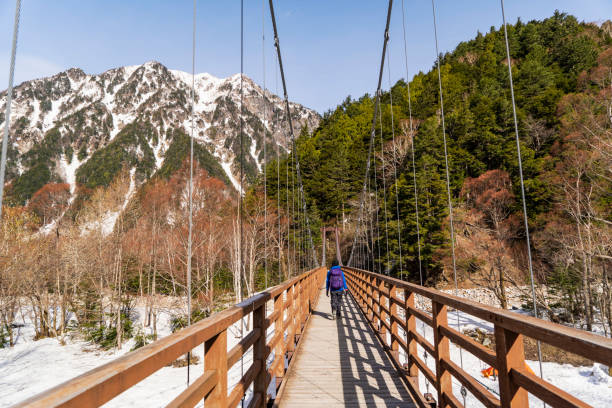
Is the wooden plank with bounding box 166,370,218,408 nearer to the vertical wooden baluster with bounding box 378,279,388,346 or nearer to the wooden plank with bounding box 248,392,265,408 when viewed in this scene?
the wooden plank with bounding box 248,392,265,408

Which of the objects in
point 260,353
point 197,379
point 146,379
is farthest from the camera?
point 146,379

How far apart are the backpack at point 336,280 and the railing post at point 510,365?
4.86 m

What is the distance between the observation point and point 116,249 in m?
15.0

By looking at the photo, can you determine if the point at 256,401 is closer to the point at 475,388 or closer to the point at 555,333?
the point at 475,388

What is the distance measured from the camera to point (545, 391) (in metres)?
0.97

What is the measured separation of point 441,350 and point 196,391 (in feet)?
5.15

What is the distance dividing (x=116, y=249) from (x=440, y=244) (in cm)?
1716

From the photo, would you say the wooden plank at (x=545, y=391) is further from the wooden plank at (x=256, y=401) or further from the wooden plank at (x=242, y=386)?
the wooden plank at (x=256, y=401)

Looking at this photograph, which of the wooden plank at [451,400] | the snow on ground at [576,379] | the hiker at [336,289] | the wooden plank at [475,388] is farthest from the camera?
the snow on ground at [576,379]

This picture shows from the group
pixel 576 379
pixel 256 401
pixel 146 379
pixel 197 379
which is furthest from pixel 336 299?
pixel 146 379

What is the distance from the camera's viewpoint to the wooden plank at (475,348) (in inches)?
54.2

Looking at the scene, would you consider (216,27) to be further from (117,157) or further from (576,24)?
(117,157)

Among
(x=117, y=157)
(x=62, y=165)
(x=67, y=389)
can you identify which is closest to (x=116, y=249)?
(x=67, y=389)

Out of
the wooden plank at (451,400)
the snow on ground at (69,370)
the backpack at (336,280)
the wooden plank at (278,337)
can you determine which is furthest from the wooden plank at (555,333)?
the snow on ground at (69,370)
